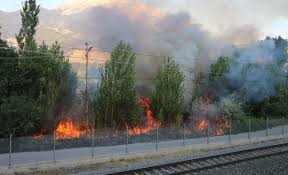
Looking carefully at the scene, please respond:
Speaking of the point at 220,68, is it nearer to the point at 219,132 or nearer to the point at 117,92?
the point at 219,132

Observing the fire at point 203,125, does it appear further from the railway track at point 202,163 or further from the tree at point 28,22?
the tree at point 28,22

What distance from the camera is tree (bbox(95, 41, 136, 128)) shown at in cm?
3681

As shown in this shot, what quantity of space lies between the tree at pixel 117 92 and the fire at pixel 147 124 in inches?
59.7

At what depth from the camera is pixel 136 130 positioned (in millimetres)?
35031

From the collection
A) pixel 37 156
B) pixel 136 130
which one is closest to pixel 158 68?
pixel 136 130

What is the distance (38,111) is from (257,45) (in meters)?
29.5

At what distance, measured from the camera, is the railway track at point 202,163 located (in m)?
17.0

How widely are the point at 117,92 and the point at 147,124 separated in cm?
408

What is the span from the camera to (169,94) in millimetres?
41062

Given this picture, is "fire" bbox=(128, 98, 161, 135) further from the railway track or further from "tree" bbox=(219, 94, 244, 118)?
the railway track

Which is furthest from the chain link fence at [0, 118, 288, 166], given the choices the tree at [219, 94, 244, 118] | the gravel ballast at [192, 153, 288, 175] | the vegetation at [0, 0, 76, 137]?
the gravel ballast at [192, 153, 288, 175]

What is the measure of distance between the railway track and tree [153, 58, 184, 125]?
55.1 feet

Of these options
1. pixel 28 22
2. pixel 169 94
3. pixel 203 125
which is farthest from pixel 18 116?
pixel 203 125

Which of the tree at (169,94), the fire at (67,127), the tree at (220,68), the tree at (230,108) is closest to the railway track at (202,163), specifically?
the fire at (67,127)
